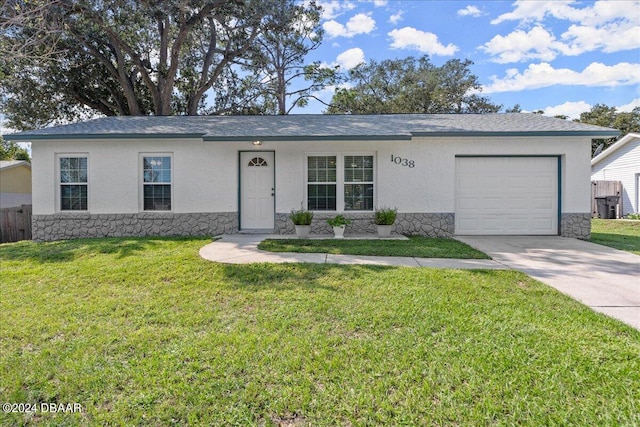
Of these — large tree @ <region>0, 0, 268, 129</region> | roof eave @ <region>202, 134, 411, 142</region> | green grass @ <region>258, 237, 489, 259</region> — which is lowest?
green grass @ <region>258, 237, 489, 259</region>

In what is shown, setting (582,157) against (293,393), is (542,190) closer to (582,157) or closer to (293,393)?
(582,157)

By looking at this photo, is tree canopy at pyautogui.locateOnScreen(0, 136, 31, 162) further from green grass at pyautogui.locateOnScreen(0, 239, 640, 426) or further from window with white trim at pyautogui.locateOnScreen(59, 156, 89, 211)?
green grass at pyautogui.locateOnScreen(0, 239, 640, 426)

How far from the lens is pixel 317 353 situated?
2996 mm

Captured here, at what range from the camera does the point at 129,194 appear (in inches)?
379

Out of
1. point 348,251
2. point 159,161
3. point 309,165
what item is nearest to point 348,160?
point 309,165

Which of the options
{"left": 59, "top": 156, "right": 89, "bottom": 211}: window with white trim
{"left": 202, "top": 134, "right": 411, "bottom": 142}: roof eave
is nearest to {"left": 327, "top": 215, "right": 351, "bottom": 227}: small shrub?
{"left": 202, "top": 134, "right": 411, "bottom": 142}: roof eave

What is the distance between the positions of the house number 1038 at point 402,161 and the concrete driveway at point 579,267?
236 centimetres

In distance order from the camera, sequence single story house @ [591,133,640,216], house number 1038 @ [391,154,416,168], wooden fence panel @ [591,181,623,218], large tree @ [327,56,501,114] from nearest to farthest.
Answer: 1. house number 1038 @ [391,154,416,168]
2. single story house @ [591,133,640,216]
3. wooden fence panel @ [591,181,623,218]
4. large tree @ [327,56,501,114]

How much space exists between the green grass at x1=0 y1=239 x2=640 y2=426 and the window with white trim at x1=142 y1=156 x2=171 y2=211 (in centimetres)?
487

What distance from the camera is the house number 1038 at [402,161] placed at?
940cm

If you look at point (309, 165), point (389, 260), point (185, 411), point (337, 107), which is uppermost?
point (337, 107)

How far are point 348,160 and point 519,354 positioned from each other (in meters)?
7.22

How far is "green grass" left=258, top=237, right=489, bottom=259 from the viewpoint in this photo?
6.79 m

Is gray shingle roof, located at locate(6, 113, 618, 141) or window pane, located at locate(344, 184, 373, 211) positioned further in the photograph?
window pane, located at locate(344, 184, 373, 211)
